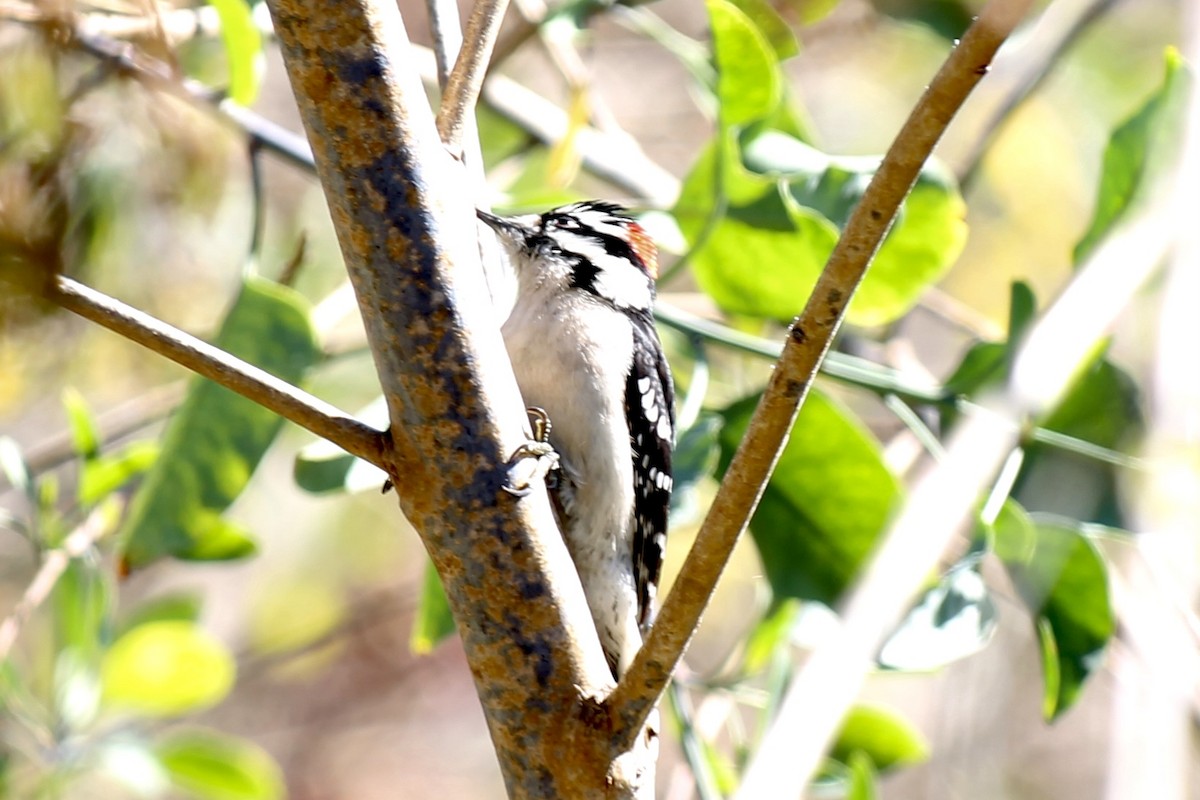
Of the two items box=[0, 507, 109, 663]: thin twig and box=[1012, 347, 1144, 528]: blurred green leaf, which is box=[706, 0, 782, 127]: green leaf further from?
box=[0, 507, 109, 663]: thin twig

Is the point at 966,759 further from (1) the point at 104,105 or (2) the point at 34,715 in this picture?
(1) the point at 104,105

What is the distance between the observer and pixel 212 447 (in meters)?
2.89

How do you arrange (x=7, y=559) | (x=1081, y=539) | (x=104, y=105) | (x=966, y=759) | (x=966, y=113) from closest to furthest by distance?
(x=1081, y=539), (x=104, y=105), (x=966, y=759), (x=7, y=559), (x=966, y=113)

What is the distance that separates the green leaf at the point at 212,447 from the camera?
112 inches

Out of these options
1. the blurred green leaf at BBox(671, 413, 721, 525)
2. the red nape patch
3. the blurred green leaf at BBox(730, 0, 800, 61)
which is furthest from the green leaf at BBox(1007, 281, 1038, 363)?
the blurred green leaf at BBox(730, 0, 800, 61)

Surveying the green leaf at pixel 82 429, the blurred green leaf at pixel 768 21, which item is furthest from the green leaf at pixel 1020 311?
the green leaf at pixel 82 429

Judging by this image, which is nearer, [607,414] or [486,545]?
[486,545]

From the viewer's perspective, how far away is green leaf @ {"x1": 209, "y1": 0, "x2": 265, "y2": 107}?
294 cm

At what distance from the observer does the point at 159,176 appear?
112 inches

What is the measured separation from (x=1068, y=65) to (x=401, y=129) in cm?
539

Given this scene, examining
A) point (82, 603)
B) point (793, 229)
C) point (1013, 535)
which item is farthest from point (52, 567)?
point (1013, 535)

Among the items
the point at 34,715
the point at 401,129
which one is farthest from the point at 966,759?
the point at 401,129

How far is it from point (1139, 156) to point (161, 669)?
2800 millimetres

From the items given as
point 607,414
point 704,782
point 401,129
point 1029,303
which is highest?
point 1029,303
